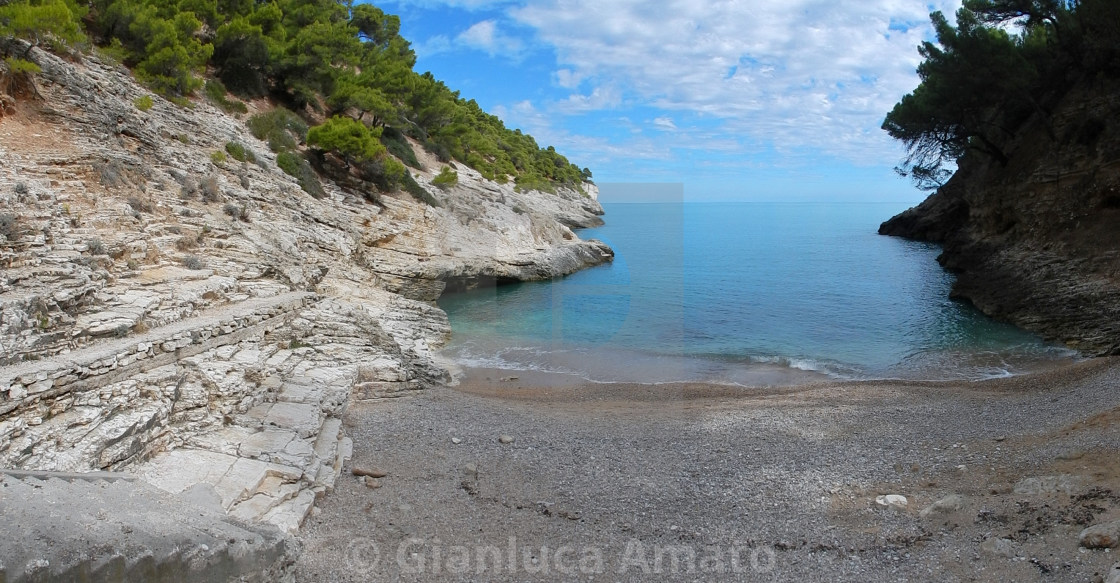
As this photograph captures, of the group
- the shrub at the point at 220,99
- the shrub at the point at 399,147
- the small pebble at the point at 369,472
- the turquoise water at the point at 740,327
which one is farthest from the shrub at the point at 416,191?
the small pebble at the point at 369,472

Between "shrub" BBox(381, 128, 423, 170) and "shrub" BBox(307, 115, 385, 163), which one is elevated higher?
"shrub" BBox(381, 128, 423, 170)

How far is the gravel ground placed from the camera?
23.3 ft

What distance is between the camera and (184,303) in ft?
38.6

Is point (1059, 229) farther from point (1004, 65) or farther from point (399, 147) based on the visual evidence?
point (399, 147)

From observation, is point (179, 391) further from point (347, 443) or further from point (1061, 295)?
point (1061, 295)

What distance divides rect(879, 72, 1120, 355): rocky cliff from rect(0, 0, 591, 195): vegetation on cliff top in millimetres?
25425

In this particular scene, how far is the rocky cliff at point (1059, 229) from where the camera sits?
19609mm

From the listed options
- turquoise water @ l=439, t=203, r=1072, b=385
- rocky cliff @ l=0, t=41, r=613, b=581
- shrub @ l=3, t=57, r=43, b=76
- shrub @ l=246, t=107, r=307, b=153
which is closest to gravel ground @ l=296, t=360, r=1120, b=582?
rocky cliff @ l=0, t=41, r=613, b=581

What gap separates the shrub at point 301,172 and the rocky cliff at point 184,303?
1.77 feet

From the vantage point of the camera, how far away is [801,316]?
24.4 meters

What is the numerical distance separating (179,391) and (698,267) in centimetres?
3317

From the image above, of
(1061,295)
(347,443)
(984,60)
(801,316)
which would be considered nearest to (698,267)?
(801,316)

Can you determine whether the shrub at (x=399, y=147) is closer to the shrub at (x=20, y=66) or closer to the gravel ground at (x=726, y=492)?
the shrub at (x=20, y=66)

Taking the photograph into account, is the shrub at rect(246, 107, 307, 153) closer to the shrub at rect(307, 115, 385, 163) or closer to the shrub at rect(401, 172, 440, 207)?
the shrub at rect(307, 115, 385, 163)
